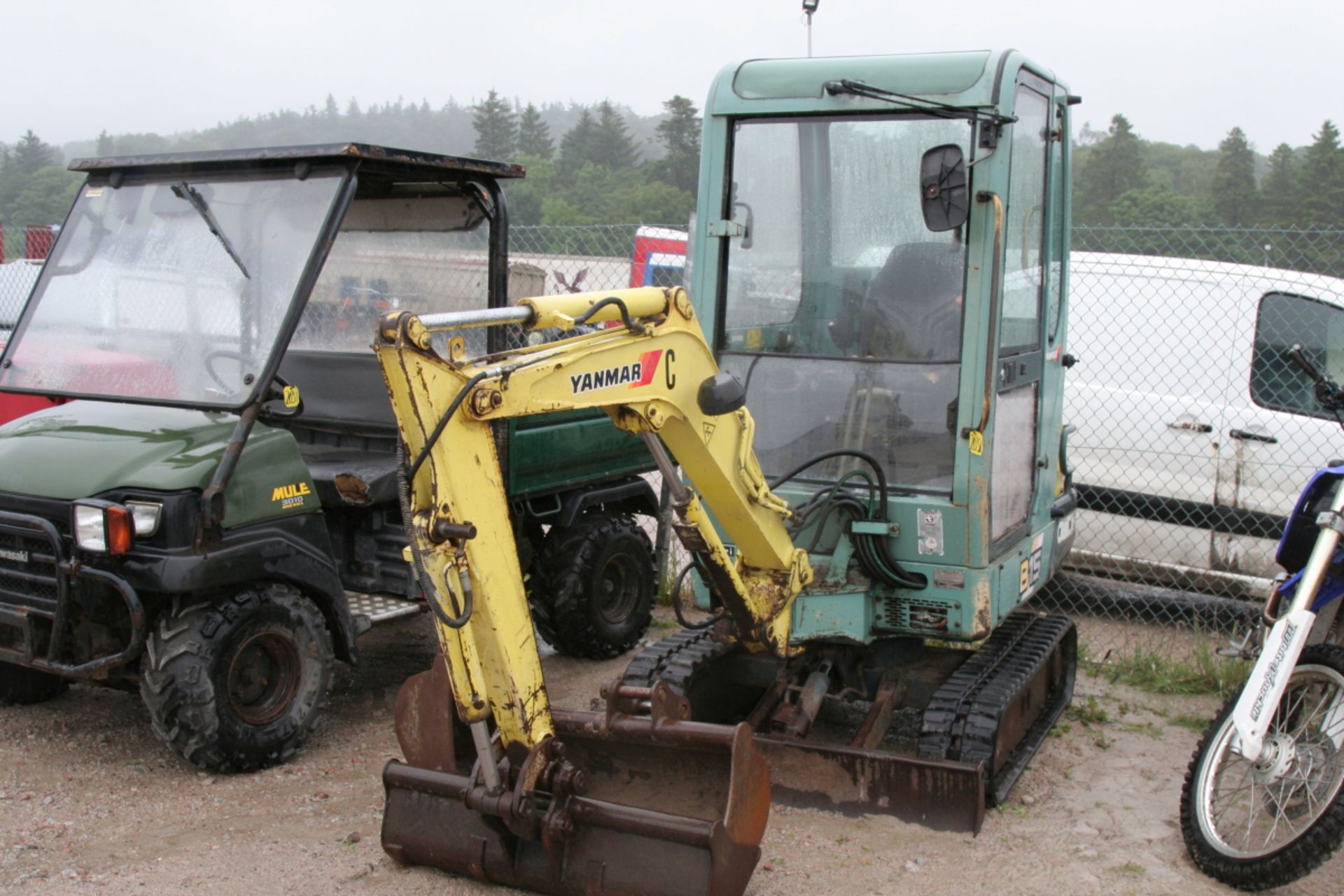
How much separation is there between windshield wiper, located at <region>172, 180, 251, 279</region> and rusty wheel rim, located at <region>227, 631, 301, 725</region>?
1.44 meters

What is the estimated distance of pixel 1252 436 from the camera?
6.36 m

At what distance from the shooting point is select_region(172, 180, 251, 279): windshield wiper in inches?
195

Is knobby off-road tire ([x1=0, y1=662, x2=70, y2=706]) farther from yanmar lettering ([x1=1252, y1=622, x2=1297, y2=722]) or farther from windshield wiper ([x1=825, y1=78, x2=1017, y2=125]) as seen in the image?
yanmar lettering ([x1=1252, y1=622, x2=1297, y2=722])

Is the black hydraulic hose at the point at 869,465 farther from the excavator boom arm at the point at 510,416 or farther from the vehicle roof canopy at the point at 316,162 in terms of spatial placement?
the vehicle roof canopy at the point at 316,162

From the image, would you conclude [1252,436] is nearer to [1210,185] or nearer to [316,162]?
[316,162]

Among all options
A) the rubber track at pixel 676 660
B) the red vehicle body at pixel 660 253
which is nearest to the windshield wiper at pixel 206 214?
the rubber track at pixel 676 660

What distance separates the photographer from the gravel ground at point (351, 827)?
3807 mm

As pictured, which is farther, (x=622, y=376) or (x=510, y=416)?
(x=622, y=376)

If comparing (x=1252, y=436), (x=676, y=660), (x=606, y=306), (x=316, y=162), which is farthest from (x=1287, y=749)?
(x=316, y=162)

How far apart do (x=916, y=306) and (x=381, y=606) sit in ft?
8.33

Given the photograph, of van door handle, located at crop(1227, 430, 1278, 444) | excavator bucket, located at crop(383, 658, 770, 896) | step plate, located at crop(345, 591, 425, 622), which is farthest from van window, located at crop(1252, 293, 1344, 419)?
step plate, located at crop(345, 591, 425, 622)

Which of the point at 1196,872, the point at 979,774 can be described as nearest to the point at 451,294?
the point at 979,774

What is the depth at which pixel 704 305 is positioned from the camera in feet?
15.8

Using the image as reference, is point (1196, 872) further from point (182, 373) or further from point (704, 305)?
point (182, 373)
